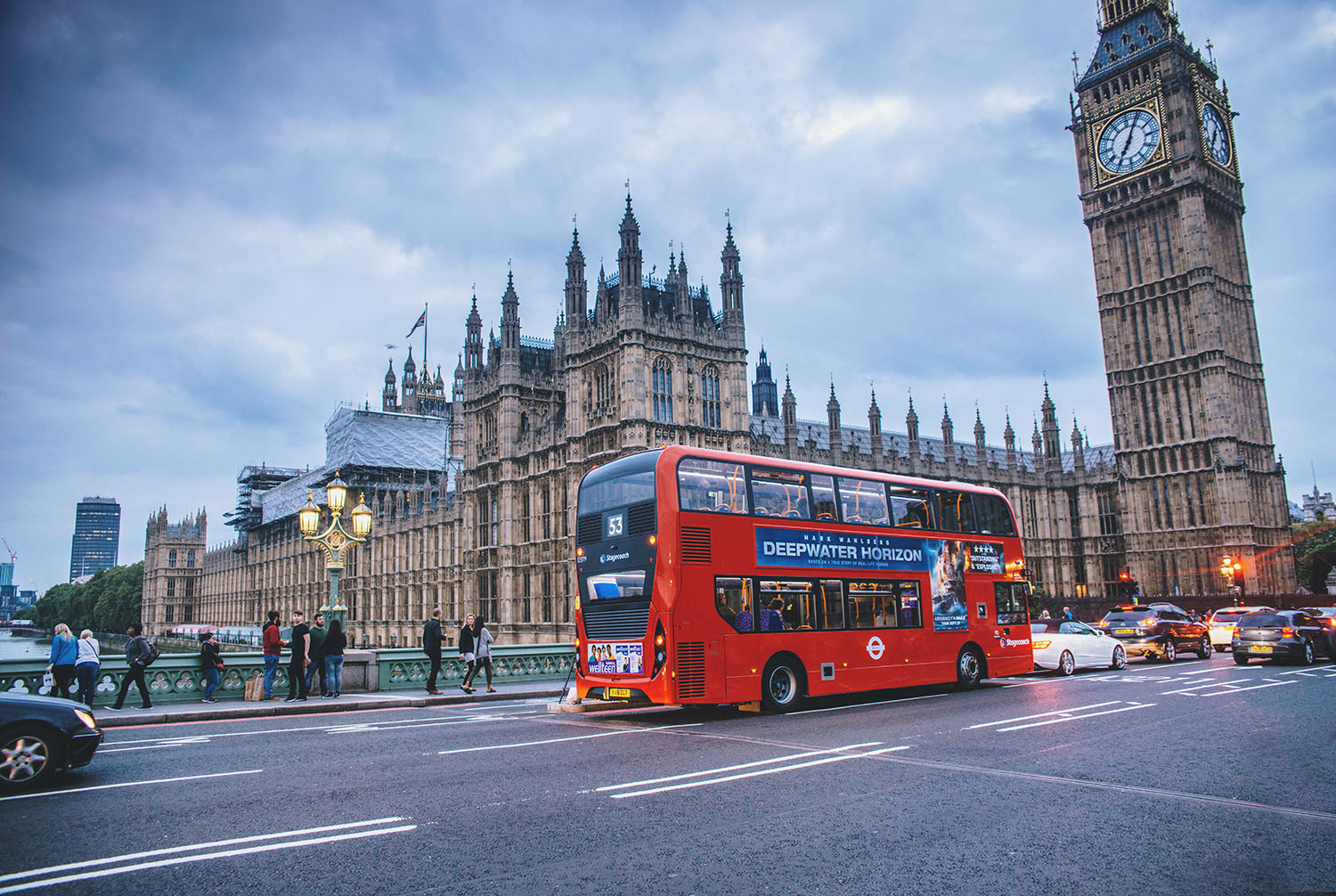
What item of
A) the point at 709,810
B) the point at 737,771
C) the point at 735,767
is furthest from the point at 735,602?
the point at 709,810

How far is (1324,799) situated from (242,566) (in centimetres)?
11796

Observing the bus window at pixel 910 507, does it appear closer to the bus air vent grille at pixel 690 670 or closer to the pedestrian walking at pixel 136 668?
the bus air vent grille at pixel 690 670

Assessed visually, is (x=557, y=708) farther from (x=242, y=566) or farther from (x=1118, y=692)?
(x=242, y=566)

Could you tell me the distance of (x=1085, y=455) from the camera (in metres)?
74.6

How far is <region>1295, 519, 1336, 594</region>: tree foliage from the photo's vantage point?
6550cm

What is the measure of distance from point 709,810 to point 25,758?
7.14m

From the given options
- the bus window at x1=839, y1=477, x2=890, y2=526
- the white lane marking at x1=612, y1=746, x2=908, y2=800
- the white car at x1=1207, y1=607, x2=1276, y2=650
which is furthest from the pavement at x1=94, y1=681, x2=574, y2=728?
the white car at x1=1207, y1=607, x2=1276, y2=650

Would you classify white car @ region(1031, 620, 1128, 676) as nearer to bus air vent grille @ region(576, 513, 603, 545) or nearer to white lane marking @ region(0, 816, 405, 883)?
bus air vent grille @ region(576, 513, 603, 545)

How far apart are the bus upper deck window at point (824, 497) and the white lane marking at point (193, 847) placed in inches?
408

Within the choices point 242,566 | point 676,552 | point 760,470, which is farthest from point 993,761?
point 242,566

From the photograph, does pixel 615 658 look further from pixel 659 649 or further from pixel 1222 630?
pixel 1222 630

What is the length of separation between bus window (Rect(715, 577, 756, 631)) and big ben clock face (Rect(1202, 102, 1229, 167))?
215ft

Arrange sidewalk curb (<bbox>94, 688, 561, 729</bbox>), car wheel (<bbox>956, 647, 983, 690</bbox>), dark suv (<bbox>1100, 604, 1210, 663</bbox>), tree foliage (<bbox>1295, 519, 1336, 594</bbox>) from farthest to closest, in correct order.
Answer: tree foliage (<bbox>1295, 519, 1336, 594</bbox>) < dark suv (<bbox>1100, 604, 1210, 663</bbox>) < car wheel (<bbox>956, 647, 983, 690</bbox>) < sidewalk curb (<bbox>94, 688, 561, 729</bbox>)

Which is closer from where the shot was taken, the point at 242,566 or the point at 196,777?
the point at 196,777
